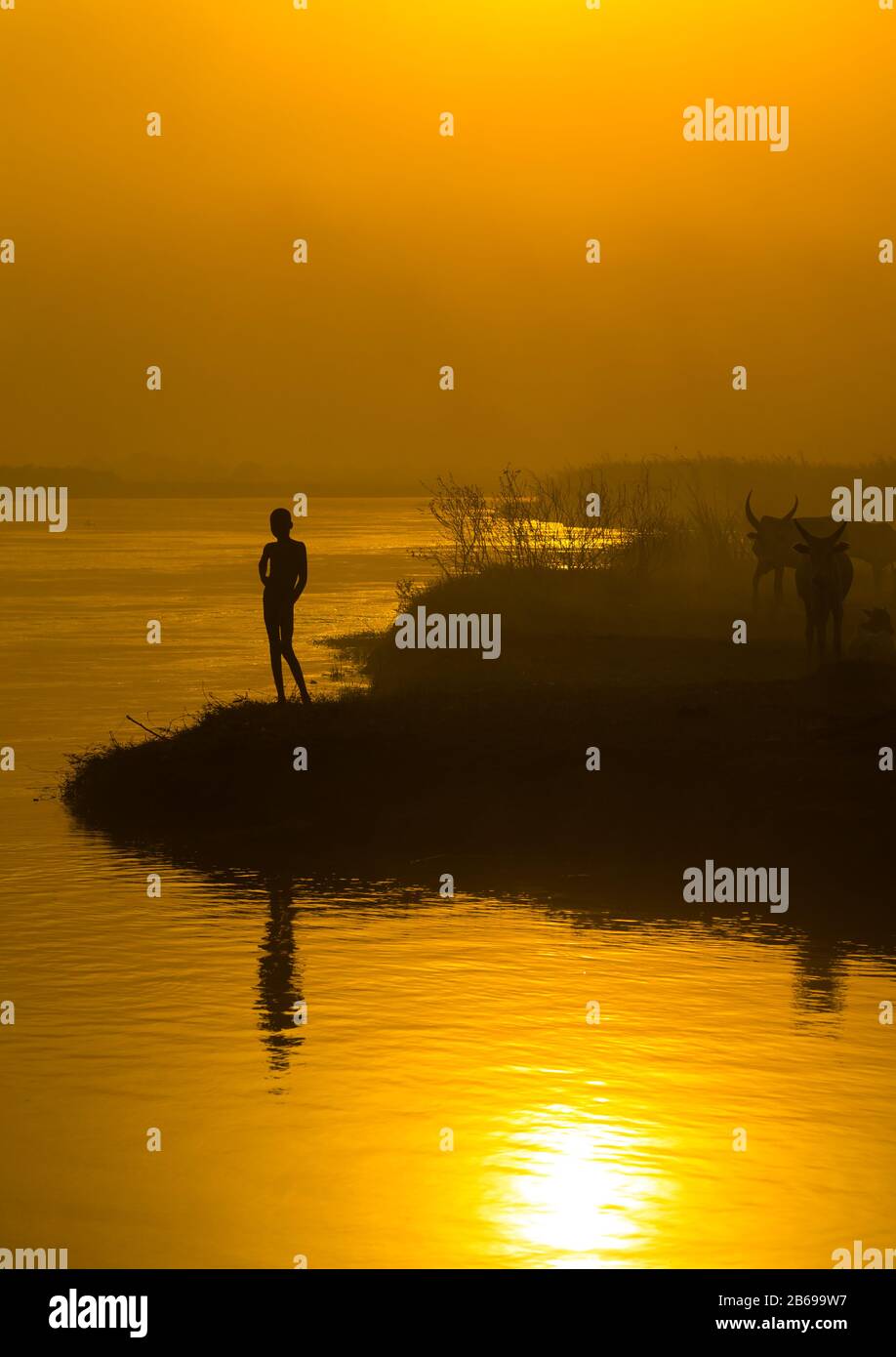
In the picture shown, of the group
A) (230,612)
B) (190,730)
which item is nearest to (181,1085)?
(190,730)

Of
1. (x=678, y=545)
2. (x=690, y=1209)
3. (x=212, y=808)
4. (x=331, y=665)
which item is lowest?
(x=690, y=1209)

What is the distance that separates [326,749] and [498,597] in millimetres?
16690

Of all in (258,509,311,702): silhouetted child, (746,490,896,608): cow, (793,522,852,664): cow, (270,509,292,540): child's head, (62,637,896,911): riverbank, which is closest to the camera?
(62,637,896,911): riverbank

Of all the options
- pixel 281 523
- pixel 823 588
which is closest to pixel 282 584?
pixel 281 523

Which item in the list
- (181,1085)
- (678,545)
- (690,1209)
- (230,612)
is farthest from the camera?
(230,612)

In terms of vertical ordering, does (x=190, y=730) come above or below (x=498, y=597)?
below

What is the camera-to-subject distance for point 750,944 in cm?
1608

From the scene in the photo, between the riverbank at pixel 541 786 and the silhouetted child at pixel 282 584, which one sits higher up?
the silhouetted child at pixel 282 584

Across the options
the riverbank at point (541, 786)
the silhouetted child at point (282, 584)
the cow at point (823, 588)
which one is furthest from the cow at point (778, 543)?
the silhouetted child at point (282, 584)

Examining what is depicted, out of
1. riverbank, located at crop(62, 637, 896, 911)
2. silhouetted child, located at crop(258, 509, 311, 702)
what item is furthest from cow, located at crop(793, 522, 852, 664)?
silhouetted child, located at crop(258, 509, 311, 702)

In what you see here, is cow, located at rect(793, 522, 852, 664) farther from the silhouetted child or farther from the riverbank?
the silhouetted child

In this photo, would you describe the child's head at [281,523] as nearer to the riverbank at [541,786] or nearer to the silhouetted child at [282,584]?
the silhouetted child at [282,584]

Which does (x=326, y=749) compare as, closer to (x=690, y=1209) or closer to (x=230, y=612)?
(x=690, y=1209)

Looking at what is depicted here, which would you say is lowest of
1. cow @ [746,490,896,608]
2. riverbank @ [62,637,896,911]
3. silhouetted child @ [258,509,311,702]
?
riverbank @ [62,637,896,911]
